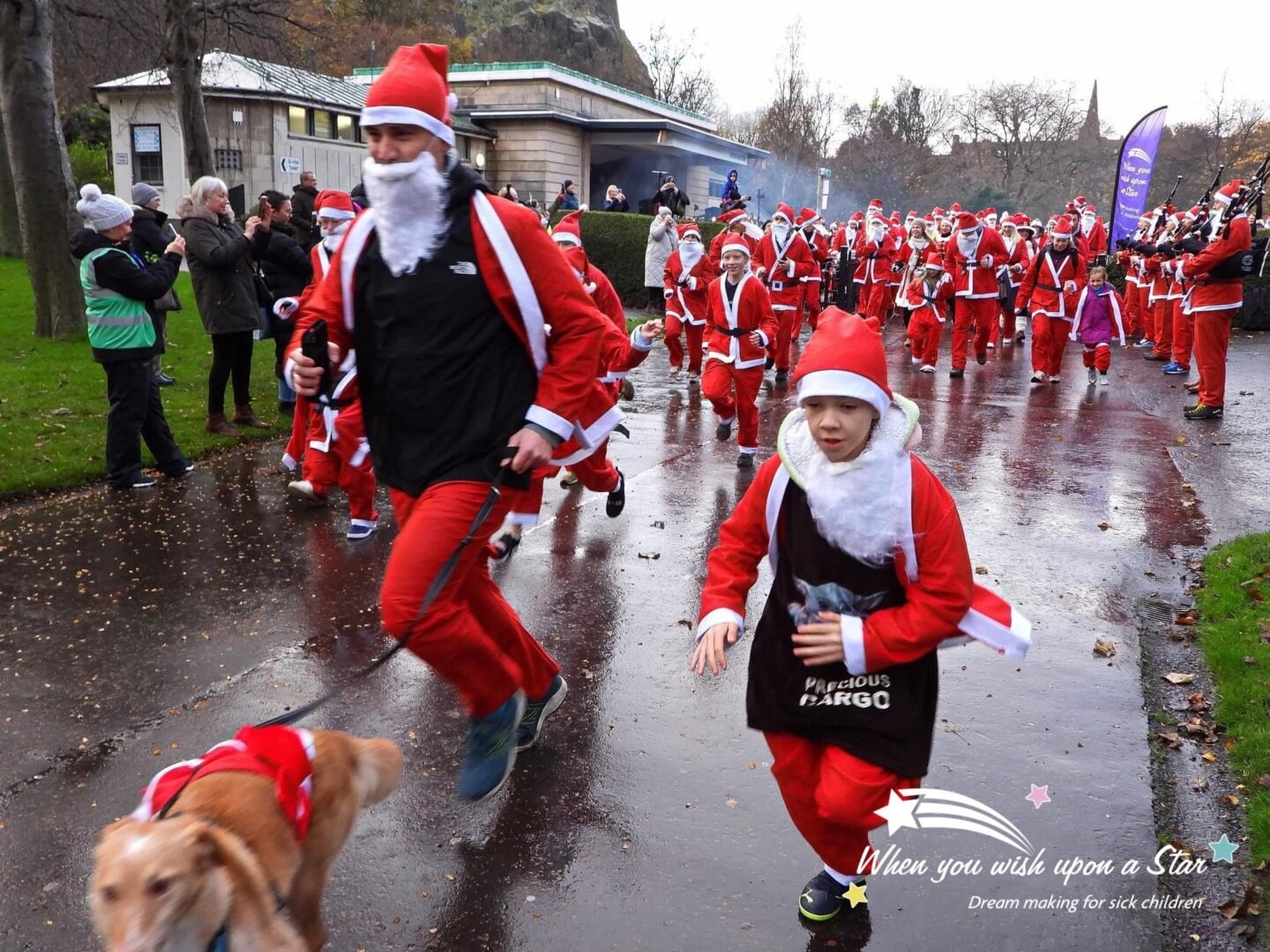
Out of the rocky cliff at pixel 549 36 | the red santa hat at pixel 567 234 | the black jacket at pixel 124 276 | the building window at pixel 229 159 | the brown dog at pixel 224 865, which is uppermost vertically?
the rocky cliff at pixel 549 36

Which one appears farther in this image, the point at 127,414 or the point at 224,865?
the point at 127,414

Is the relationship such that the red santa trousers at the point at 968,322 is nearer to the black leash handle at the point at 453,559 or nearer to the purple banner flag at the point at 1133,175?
the purple banner flag at the point at 1133,175

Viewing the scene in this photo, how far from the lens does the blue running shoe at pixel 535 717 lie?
13.5 ft

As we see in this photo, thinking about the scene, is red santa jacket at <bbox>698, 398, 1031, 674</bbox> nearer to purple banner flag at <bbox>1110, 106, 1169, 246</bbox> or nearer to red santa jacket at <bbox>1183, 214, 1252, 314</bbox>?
red santa jacket at <bbox>1183, 214, 1252, 314</bbox>

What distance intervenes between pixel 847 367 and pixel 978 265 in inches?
552

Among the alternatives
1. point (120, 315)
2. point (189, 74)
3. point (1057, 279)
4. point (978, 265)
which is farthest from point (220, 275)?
point (978, 265)

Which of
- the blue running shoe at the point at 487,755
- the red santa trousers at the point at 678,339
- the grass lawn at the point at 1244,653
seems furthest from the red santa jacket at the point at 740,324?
the blue running shoe at the point at 487,755

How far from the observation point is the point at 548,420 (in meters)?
3.54

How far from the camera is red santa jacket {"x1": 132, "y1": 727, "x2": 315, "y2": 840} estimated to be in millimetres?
2355

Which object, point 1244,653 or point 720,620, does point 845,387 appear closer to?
point 720,620

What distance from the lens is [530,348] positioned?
144 inches

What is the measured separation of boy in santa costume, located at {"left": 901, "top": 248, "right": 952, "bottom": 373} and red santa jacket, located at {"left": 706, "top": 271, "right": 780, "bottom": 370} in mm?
6548

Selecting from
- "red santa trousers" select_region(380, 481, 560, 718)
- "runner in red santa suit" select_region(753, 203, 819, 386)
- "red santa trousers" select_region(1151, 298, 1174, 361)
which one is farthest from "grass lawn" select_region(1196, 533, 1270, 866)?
"red santa trousers" select_region(1151, 298, 1174, 361)

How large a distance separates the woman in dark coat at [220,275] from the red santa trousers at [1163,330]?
14.7m
